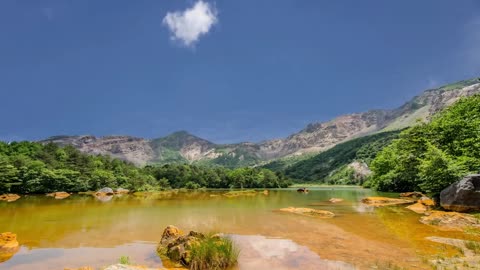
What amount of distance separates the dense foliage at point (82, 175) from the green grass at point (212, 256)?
70388mm

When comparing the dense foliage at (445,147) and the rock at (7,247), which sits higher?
the dense foliage at (445,147)

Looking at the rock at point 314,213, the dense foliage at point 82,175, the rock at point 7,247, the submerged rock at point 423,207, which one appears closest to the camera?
the rock at point 7,247

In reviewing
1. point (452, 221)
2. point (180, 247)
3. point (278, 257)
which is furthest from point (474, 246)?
point (180, 247)

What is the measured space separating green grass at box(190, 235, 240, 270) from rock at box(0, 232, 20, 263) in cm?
794

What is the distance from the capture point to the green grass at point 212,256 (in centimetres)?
1101

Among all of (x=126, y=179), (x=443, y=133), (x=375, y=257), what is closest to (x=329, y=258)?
(x=375, y=257)

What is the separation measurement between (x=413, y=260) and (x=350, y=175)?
185357 millimetres

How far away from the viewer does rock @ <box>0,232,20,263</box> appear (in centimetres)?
1312

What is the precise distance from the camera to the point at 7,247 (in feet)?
45.5

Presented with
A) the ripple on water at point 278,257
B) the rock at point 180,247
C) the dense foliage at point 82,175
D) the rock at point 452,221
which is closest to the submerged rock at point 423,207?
the rock at point 452,221

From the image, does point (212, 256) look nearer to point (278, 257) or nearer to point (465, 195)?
point (278, 257)

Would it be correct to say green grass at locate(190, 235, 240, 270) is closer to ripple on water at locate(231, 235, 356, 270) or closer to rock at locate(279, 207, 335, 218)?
ripple on water at locate(231, 235, 356, 270)

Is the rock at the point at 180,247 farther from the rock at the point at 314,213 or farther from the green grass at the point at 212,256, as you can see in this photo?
the rock at the point at 314,213

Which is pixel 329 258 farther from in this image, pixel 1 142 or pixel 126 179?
pixel 1 142
